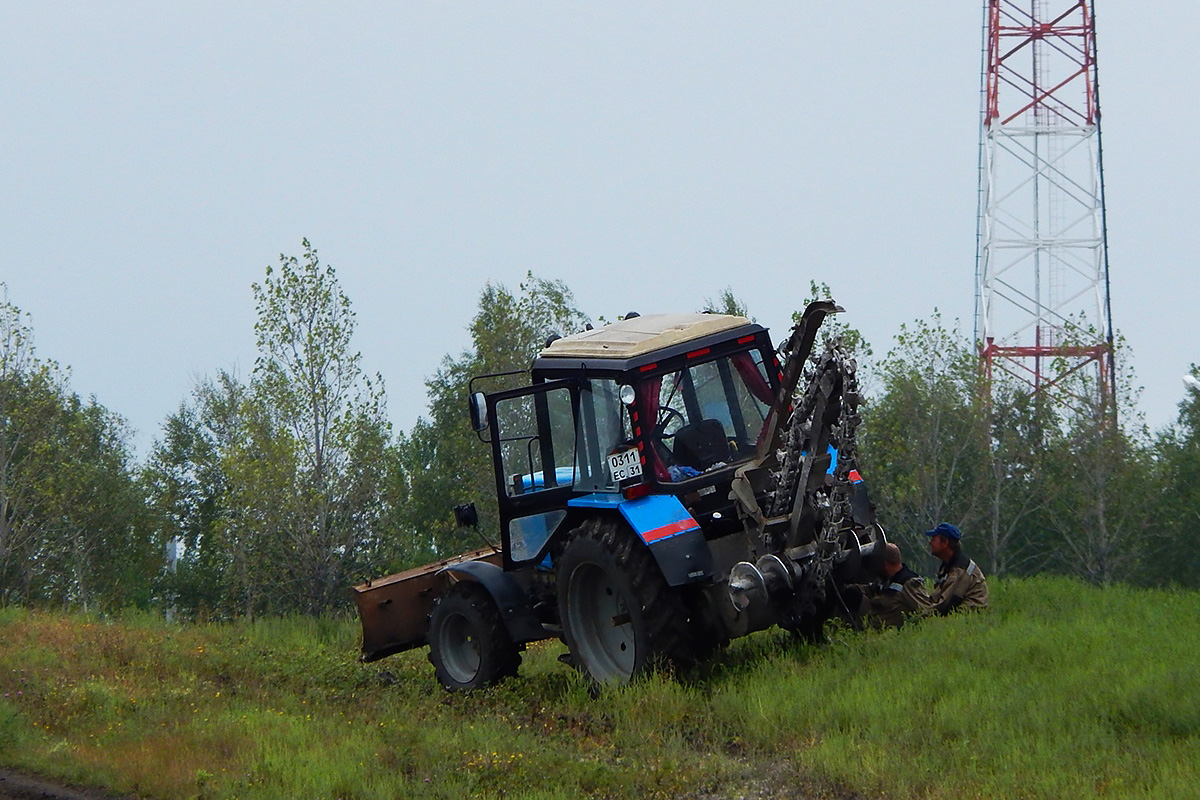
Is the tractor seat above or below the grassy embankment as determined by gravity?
above

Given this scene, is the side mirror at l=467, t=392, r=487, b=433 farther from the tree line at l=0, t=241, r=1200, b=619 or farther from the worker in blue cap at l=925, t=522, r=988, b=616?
A: the tree line at l=0, t=241, r=1200, b=619

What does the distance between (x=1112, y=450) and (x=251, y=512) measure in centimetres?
2042

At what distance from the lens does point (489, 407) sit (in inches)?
454

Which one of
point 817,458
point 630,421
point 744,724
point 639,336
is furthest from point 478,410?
point 744,724

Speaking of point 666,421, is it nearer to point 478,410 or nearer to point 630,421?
point 630,421

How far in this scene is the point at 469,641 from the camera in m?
12.2

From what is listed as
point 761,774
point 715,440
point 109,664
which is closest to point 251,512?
point 109,664

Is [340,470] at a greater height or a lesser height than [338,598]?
greater

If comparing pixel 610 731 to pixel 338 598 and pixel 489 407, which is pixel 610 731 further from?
pixel 338 598

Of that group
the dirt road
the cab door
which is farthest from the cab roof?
the dirt road

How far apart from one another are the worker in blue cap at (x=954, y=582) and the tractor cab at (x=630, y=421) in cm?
166

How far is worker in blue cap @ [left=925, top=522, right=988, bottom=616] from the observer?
11109 mm

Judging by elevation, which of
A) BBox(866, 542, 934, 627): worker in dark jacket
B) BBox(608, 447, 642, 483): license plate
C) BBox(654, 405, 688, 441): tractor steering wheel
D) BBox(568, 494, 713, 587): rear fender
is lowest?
BBox(866, 542, 934, 627): worker in dark jacket

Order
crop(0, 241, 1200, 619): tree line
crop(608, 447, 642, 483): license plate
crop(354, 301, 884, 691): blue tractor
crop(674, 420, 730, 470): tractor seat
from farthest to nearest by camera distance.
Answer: crop(0, 241, 1200, 619): tree line, crop(674, 420, 730, 470): tractor seat, crop(608, 447, 642, 483): license plate, crop(354, 301, 884, 691): blue tractor
